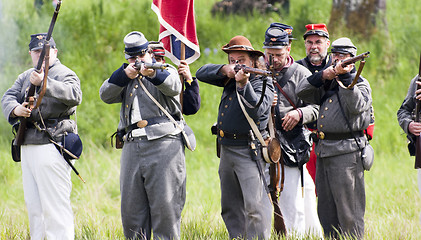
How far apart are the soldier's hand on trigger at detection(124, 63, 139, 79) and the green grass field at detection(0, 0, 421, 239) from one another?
8.50ft

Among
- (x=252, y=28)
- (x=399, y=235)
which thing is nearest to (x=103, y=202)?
(x=399, y=235)

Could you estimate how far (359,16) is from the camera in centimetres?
1312

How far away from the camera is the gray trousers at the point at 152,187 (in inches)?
246

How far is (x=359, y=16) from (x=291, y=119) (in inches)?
275

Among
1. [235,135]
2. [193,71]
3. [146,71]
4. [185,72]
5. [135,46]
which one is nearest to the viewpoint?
[146,71]

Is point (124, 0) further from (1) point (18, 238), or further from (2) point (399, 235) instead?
(2) point (399, 235)

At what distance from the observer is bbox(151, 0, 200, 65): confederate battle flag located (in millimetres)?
6902

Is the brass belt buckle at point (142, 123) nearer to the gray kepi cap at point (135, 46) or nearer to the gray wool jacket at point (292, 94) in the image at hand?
the gray kepi cap at point (135, 46)

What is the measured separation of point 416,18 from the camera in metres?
13.8

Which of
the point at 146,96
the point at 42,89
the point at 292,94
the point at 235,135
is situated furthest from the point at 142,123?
the point at 292,94

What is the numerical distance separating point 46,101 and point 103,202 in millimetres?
3052

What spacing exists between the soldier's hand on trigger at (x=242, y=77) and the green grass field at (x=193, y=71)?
8.05 ft

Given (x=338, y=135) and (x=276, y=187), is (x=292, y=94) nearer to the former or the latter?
(x=338, y=135)

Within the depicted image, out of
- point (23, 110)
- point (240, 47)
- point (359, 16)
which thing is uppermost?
point (359, 16)
